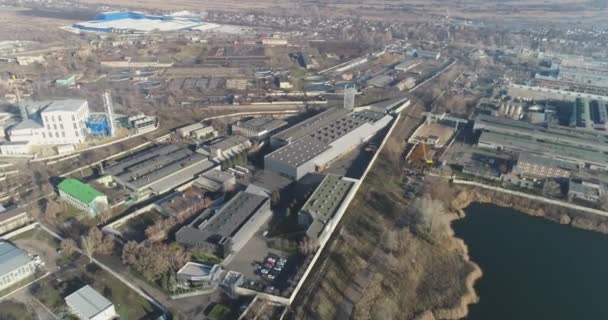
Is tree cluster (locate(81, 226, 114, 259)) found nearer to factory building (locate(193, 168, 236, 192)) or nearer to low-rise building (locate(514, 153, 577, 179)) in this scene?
factory building (locate(193, 168, 236, 192))

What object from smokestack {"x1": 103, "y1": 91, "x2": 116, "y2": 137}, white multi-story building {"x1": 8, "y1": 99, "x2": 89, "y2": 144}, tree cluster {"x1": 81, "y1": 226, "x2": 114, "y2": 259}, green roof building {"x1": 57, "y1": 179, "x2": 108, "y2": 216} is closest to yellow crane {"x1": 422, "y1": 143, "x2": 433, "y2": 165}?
tree cluster {"x1": 81, "y1": 226, "x2": 114, "y2": 259}

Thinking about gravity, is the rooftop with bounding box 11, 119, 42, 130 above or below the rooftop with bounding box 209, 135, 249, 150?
above

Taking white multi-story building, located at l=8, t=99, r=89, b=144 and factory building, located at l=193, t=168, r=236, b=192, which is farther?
white multi-story building, located at l=8, t=99, r=89, b=144

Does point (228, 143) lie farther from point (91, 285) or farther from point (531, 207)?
point (531, 207)

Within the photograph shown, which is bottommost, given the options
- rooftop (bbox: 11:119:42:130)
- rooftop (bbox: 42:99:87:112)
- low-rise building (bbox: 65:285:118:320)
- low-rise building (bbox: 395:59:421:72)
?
low-rise building (bbox: 65:285:118:320)

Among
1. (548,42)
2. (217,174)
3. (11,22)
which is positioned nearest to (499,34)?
(548,42)

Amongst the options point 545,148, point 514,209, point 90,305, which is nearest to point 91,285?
point 90,305
